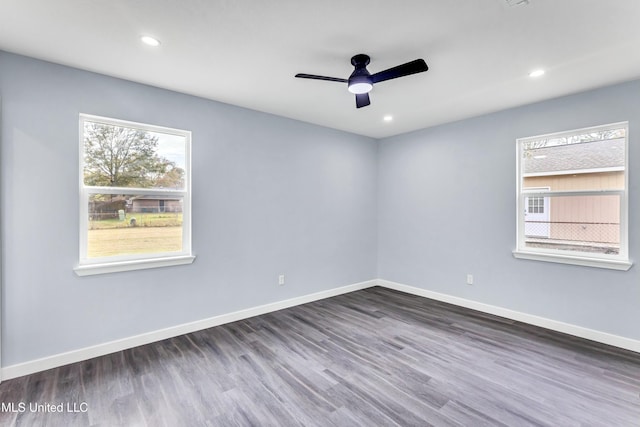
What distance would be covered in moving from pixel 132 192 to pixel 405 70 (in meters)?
2.79

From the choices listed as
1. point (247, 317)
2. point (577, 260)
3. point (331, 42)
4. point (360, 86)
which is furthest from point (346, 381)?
point (577, 260)

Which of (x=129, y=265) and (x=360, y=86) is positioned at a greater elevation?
(x=360, y=86)

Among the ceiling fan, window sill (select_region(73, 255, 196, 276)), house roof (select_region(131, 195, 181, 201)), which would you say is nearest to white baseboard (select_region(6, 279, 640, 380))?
window sill (select_region(73, 255, 196, 276))

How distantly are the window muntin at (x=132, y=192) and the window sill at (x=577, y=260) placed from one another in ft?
13.1

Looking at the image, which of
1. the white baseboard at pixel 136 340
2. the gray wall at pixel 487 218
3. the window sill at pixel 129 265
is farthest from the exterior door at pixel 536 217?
the window sill at pixel 129 265

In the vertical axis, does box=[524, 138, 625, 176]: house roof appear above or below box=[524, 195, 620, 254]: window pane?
above

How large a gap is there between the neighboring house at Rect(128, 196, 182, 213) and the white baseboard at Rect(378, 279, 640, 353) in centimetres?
367

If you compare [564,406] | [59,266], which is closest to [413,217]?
[564,406]

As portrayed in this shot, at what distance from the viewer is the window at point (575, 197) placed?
3078 millimetres

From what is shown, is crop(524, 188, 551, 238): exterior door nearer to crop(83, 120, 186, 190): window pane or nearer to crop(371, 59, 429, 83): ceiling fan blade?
crop(371, 59, 429, 83): ceiling fan blade

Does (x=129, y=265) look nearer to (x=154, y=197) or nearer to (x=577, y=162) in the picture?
(x=154, y=197)

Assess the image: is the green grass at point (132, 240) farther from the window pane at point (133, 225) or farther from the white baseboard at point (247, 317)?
the white baseboard at point (247, 317)

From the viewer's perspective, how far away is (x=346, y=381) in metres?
2.39

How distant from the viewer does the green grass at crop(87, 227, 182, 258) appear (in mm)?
A: 2826
